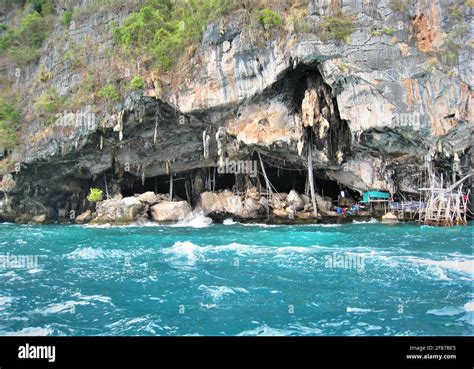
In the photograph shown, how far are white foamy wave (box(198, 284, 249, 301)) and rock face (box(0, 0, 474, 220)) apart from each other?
1516cm

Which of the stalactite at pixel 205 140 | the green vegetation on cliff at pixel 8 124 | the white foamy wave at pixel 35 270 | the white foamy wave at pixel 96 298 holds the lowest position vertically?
the white foamy wave at pixel 96 298

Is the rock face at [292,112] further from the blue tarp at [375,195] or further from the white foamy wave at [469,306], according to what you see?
the white foamy wave at [469,306]

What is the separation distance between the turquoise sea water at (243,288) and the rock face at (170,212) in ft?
32.1

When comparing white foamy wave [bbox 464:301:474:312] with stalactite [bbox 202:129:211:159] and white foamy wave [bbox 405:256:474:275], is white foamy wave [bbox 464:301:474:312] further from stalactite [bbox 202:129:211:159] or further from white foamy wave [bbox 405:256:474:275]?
stalactite [bbox 202:129:211:159]

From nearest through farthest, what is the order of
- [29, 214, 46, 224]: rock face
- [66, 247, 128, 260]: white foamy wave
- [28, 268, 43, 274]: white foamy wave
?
[28, 268, 43, 274]: white foamy wave
[66, 247, 128, 260]: white foamy wave
[29, 214, 46, 224]: rock face

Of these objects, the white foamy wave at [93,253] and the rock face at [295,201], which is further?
the rock face at [295,201]

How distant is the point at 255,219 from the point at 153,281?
A: 16493 millimetres

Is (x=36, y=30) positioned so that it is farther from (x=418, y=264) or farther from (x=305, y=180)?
(x=418, y=264)

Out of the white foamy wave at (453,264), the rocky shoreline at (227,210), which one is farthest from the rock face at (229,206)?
the white foamy wave at (453,264)

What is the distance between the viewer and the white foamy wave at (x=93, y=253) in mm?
13906

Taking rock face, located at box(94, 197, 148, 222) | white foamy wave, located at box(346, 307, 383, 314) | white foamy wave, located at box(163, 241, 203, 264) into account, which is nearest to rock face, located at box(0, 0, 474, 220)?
rock face, located at box(94, 197, 148, 222)

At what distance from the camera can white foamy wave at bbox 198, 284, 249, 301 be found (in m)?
8.94

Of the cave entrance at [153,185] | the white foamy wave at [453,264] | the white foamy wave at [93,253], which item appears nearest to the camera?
the white foamy wave at [453,264]

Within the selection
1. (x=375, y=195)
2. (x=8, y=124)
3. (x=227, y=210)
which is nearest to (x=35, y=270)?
(x=227, y=210)
